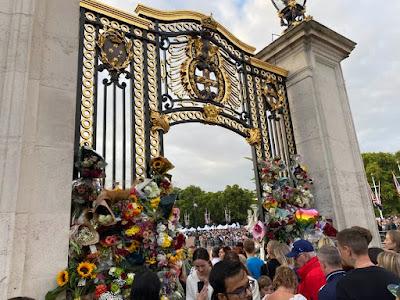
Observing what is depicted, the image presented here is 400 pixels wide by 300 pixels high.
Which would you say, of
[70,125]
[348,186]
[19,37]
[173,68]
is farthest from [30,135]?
[348,186]

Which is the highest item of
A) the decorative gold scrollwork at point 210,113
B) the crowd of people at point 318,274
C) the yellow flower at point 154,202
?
the decorative gold scrollwork at point 210,113

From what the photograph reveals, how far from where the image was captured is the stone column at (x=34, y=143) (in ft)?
10.3

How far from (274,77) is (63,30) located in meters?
4.79

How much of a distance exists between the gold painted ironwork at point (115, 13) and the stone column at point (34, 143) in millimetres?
976

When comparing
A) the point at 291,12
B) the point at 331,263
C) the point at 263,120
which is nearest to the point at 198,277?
the point at 331,263

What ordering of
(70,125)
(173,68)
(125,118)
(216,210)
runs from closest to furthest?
(70,125), (125,118), (173,68), (216,210)

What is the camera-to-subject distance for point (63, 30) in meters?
4.15

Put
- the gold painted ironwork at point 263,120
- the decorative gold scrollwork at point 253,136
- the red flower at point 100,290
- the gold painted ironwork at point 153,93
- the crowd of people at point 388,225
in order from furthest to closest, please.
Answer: the crowd of people at point 388,225 < the gold painted ironwork at point 263,120 < the decorative gold scrollwork at point 253,136 < the gold painted ironwork at point 153,93 < the red flower at point 100,290

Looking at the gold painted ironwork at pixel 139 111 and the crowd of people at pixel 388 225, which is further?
the crowd of people at pixel 388 225

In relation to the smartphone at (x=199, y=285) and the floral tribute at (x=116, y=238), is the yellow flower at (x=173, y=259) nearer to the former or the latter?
the floral tribute at (x=116, y=238)

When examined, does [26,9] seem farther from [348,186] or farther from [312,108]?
[348,186]

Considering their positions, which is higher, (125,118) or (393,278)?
(125,118)

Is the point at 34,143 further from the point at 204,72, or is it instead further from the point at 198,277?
the point at 204,72

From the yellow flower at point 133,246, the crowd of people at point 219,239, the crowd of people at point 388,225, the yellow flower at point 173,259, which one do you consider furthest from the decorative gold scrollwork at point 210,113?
the crowd of people at point 388,225
